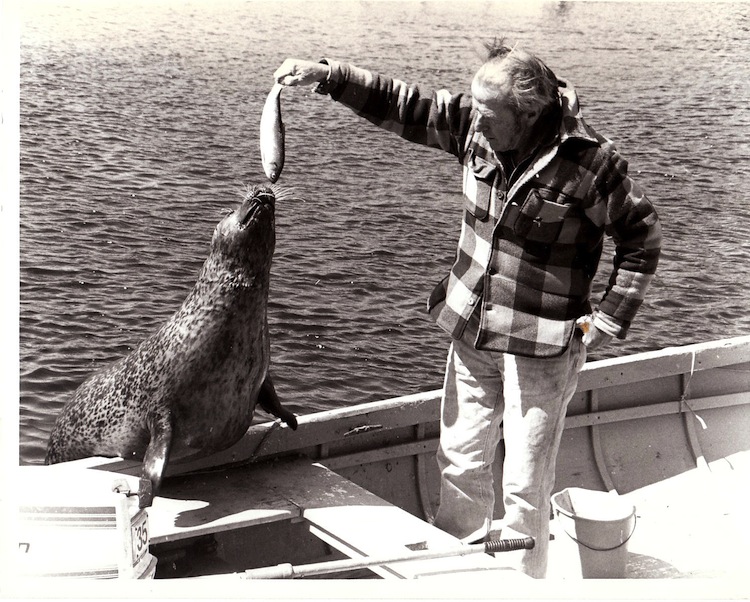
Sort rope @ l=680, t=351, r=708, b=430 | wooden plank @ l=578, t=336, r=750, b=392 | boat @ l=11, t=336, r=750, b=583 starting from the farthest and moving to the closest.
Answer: rope @ l=680, t=351, r=708, b=430, wooden plank @ l=578, t=336, r=750, b=392, boat @ l=11, t=336, r=750, b=583

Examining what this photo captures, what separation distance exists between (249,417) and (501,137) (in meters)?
2.17

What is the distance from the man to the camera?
4.75m

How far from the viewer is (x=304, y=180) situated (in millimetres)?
18375

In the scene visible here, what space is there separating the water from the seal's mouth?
179 inches

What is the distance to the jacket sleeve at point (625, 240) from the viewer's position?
474cm

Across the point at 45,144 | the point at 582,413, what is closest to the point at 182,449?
the point at 582,413

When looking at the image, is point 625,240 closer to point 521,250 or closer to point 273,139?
point 521,250

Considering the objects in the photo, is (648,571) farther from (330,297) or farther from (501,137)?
(330,297)

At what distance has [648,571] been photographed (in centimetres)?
631

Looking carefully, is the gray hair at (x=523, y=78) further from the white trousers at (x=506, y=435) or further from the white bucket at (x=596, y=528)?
the white bucket at (x=596, y=528)

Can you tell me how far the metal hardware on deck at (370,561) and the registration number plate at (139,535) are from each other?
0.48 meters

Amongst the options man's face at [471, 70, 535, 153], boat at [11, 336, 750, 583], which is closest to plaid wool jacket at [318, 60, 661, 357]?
man's face at [471, 70, 535, 153]

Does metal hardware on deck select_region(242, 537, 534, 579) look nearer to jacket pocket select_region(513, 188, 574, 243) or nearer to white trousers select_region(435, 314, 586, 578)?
white trousers select_region(435, 314, 586, 578)

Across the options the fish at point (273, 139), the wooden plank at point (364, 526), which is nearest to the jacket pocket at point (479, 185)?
the fish at point (273, 139)
